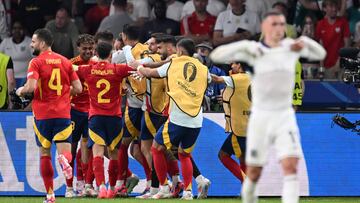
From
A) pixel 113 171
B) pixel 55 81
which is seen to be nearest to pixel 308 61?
pixel 113 171

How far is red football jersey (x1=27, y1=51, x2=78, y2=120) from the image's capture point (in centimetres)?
1591

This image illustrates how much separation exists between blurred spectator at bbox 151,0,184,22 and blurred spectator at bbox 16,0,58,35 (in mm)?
2007

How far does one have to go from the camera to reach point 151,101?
709 inches

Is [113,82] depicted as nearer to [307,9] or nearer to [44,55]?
[44,55]

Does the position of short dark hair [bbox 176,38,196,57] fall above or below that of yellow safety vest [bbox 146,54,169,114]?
above

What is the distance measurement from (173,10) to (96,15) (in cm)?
152

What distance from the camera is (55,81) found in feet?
52.4

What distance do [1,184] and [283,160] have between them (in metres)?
7.35

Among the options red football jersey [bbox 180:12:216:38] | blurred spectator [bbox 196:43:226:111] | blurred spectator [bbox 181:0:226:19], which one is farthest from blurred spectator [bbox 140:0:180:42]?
blurred spectator [bbox 196:43:226:111]

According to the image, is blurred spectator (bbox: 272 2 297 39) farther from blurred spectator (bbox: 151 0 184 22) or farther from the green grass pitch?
the green grass pitch

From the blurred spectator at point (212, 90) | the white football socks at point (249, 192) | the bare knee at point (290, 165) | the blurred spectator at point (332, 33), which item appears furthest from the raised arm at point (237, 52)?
the blurred spectator at point (332, 33)

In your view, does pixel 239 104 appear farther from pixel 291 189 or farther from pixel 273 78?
pixel 291 189

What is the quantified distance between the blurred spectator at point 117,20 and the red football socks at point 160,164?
5446 mm

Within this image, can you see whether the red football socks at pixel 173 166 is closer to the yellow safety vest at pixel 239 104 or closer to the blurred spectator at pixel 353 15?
the yellow safety vest at pixel 239 104
